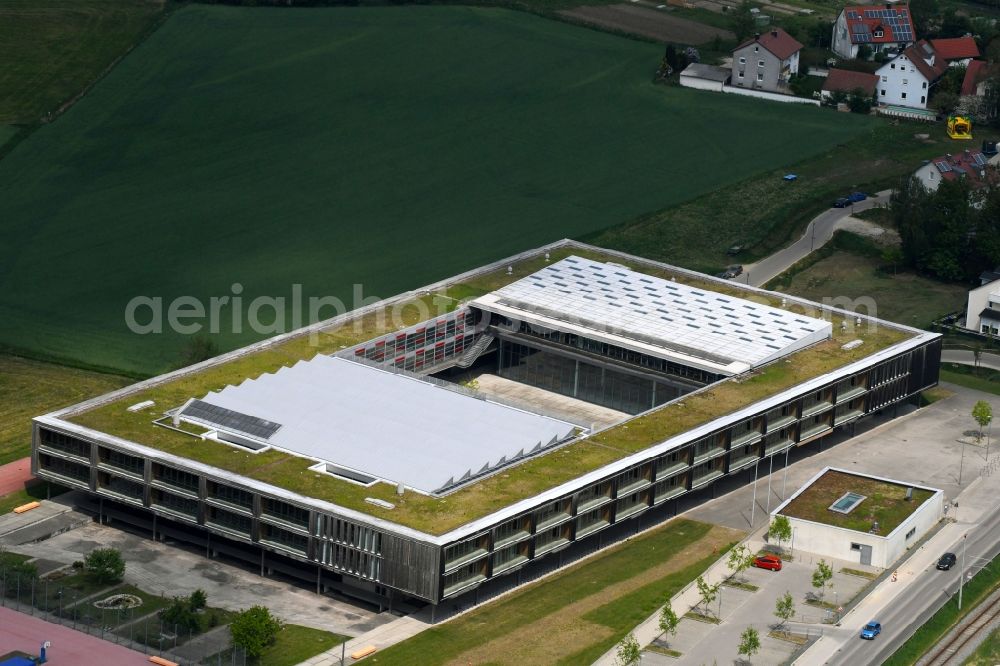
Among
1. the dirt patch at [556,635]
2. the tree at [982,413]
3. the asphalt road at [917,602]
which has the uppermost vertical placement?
the tree at [982,413]

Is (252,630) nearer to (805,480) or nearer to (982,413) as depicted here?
(805,480)

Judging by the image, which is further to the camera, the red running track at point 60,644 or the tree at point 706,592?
the tree at point 706,592

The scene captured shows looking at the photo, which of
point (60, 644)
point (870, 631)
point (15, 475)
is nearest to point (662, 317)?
point (870, 631)

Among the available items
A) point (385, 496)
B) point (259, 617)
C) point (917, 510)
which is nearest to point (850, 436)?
point (917, 510)

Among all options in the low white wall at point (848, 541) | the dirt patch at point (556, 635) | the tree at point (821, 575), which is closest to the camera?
the dirt patch at point (556, 635)

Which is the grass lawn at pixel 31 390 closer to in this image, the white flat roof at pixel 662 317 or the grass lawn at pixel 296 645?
the white flat roof at pixel 662 317

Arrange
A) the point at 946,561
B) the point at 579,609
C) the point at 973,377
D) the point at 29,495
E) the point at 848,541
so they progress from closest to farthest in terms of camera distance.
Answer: the point at 579,609 → the point at 946,561 → the point at 848,541 → the point at 29,495 → the point at 973,377

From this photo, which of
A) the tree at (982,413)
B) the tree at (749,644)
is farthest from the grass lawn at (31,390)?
the tree at (982,413)
